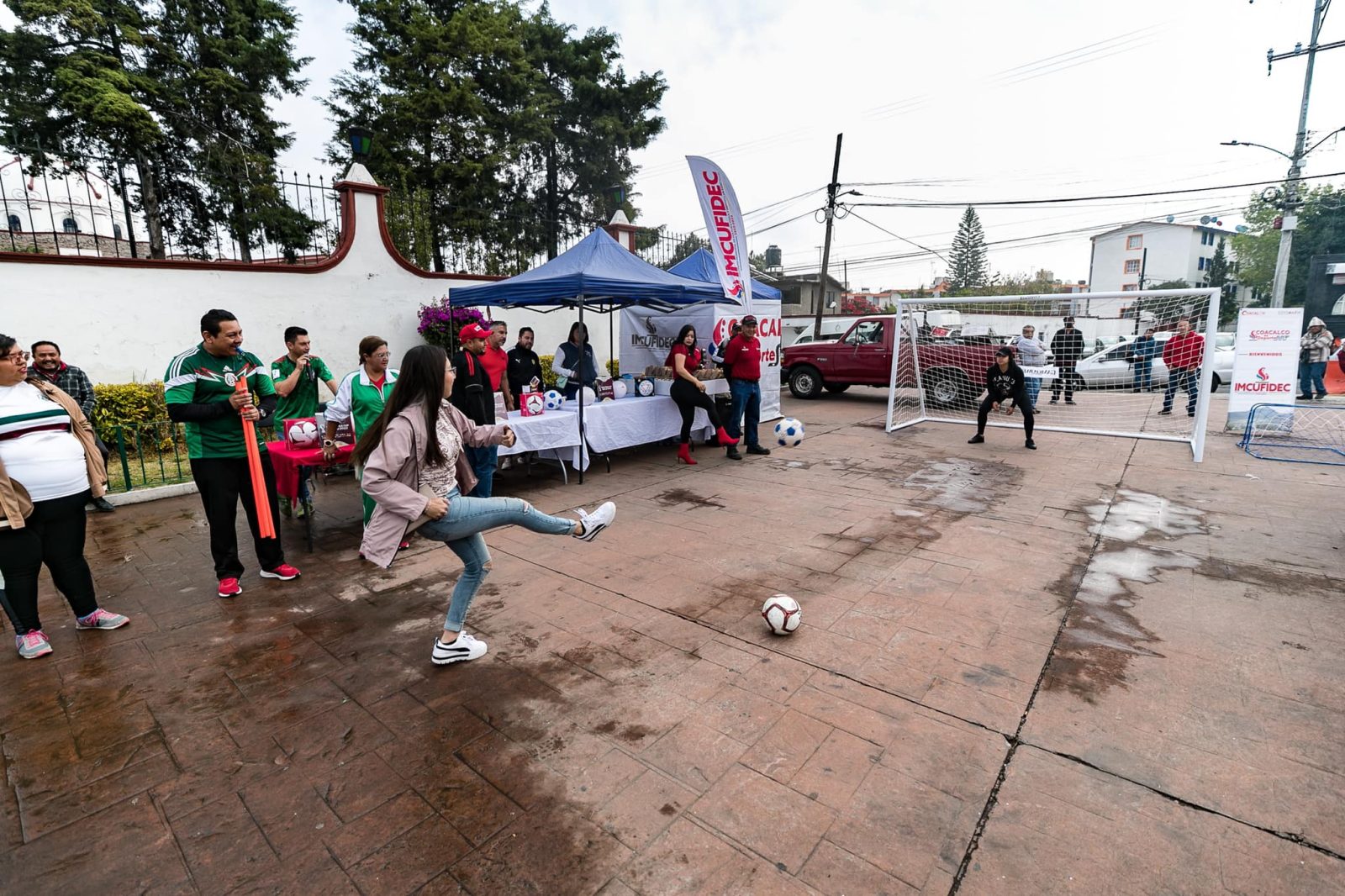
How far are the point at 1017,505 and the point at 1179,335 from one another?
693 centimetres

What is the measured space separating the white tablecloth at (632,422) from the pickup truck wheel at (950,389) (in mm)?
6085

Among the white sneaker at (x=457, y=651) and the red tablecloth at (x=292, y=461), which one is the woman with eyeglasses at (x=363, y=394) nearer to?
the red tablecloth at (x=292, y=461)

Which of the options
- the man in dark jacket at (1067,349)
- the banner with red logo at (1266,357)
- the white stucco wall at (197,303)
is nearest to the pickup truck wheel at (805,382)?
the man in dark jacket at (1067,349)

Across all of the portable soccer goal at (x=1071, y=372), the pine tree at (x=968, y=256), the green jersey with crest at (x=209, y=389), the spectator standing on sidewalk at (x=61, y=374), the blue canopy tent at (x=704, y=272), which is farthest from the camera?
the pine tree at (x=968, y=256)

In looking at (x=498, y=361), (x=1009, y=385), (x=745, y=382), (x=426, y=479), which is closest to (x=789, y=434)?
(x=745, y=382)

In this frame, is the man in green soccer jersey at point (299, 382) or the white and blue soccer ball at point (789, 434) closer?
the man in green soccer jersey at point (299, 382)

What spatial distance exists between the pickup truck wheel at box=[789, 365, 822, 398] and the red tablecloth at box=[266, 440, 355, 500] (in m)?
11.1

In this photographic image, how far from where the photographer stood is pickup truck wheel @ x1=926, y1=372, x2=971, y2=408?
487 inches

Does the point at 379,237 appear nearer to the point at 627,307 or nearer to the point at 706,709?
the point at 627,307

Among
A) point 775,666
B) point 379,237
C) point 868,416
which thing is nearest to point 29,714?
point 775,666

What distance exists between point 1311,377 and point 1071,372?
5.43m

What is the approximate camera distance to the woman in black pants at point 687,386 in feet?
25.8

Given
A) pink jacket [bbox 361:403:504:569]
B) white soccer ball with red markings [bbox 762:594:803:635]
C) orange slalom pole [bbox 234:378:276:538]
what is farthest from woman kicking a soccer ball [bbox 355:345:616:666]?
orange slalom pole [bbox 234:378:276:538]

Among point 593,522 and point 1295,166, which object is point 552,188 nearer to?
point 593,522
